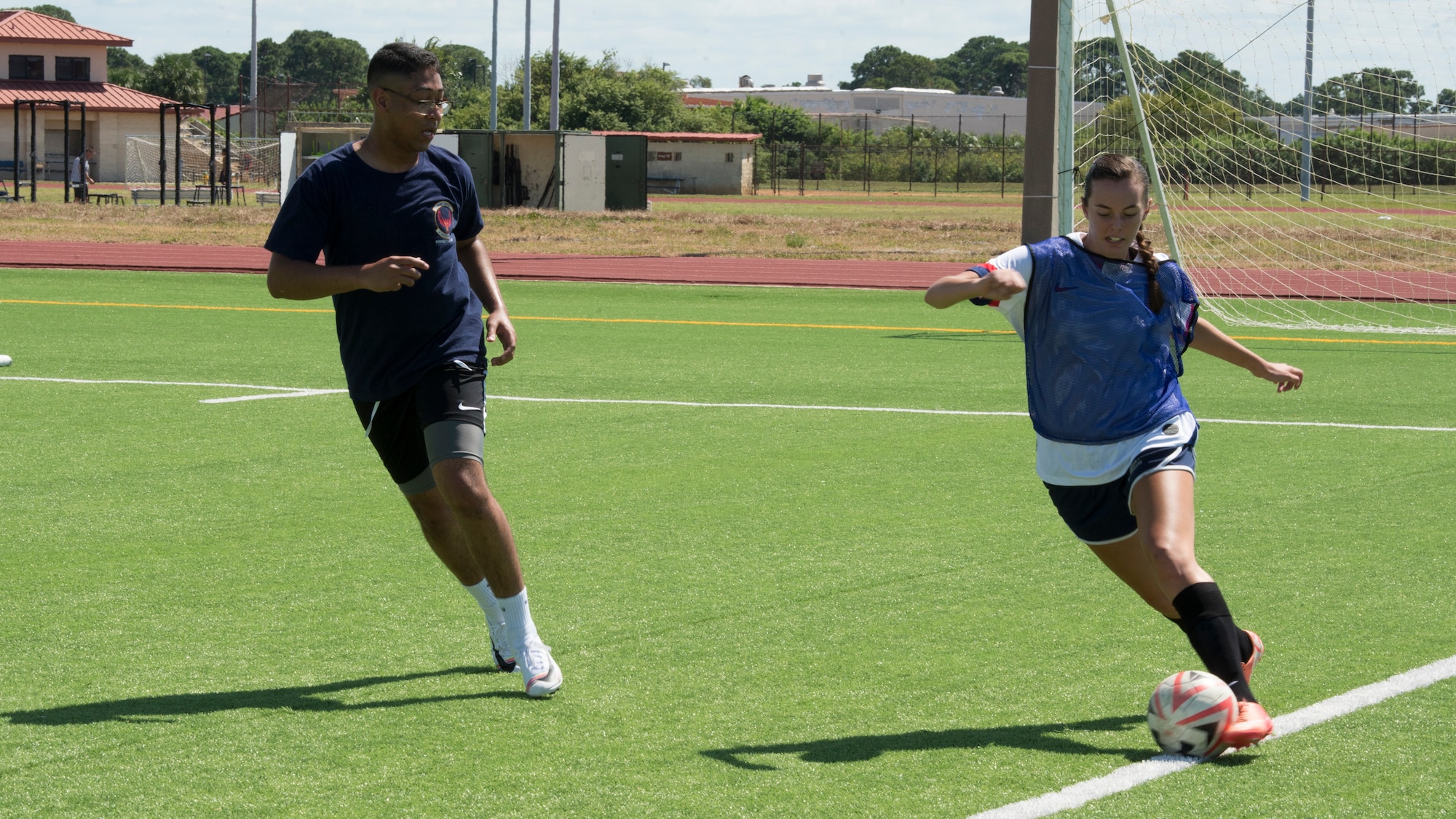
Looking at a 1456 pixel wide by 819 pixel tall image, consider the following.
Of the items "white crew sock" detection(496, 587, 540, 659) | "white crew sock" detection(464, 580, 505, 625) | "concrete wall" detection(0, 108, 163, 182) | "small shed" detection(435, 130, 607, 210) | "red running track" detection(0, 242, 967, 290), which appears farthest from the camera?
"concrete wall" detection(0, 108, 163, 182)

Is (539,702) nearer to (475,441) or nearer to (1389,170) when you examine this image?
(475,441)

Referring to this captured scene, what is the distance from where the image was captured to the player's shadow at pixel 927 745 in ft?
13.8

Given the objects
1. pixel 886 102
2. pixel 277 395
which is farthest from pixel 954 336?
pixel 886 102

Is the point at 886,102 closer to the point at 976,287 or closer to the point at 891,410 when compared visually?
the point at 891,410

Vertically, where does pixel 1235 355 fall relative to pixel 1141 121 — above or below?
below

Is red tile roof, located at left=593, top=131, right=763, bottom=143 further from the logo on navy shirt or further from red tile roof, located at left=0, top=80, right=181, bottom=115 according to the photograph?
the logo on navy shirt

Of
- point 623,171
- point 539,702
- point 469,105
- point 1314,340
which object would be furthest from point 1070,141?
point 469,105

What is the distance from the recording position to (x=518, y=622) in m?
4.84

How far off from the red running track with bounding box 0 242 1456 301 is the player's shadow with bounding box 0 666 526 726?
15339mm

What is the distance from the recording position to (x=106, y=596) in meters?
5.80

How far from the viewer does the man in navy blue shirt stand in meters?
4.78

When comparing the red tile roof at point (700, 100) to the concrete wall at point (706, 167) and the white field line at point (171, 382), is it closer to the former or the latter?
the concrete wall at point (706, 167)

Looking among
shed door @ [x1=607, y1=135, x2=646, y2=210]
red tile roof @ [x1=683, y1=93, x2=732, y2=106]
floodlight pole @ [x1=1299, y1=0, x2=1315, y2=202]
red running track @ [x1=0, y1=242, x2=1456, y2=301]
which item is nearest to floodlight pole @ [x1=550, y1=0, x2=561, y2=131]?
shed door @ [x1=607, y1=135, x2=646, y2=210]

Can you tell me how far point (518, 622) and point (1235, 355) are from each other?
2.26m
